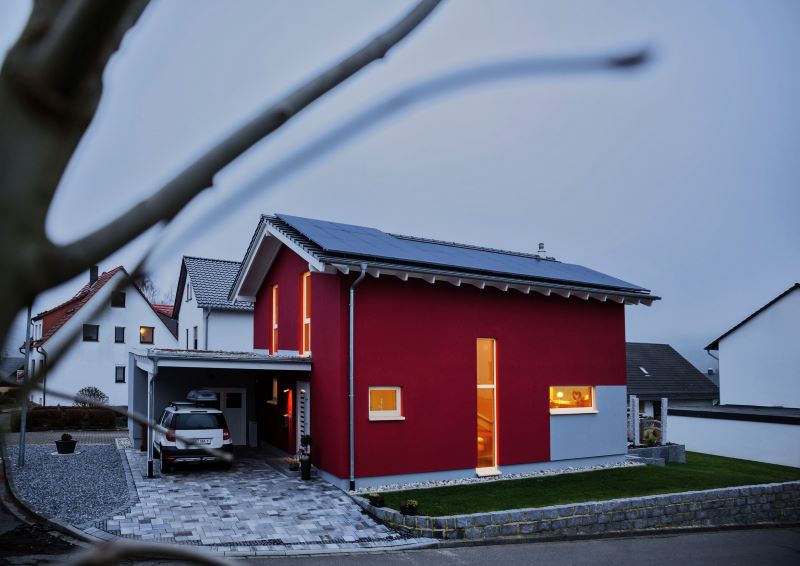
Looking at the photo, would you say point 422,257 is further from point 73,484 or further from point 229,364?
point 73,484

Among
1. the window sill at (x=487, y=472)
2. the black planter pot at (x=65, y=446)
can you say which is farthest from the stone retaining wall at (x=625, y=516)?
the black planter pot at (x=65, y=446)

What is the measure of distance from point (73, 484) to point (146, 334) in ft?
72.0

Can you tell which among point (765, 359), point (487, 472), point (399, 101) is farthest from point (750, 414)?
point (399, 101)

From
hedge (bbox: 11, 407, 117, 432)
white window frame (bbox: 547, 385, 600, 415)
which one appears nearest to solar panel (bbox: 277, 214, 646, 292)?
white window frame (bbox: 547, 385, 600, 415)

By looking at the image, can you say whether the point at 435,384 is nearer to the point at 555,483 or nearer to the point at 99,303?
the point at 555,483

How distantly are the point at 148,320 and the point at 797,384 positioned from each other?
33567 millimetres

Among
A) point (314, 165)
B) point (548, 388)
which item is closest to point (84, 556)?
point (314, 165)

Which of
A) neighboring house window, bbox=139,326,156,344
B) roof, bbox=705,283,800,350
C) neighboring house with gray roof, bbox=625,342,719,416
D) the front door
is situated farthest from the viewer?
neighboring house with gray roof, bbox=625,342,719,416

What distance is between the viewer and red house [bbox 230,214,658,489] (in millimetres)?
13219

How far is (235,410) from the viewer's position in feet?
63.0

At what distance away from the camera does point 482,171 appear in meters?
1.74

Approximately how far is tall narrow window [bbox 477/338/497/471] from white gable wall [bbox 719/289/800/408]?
19040 mm

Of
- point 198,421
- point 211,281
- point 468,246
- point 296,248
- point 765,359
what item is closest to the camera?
point 296,248

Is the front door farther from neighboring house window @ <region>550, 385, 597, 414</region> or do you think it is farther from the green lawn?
neighboring house window @ <region>550, 385, 597, 414</region>
